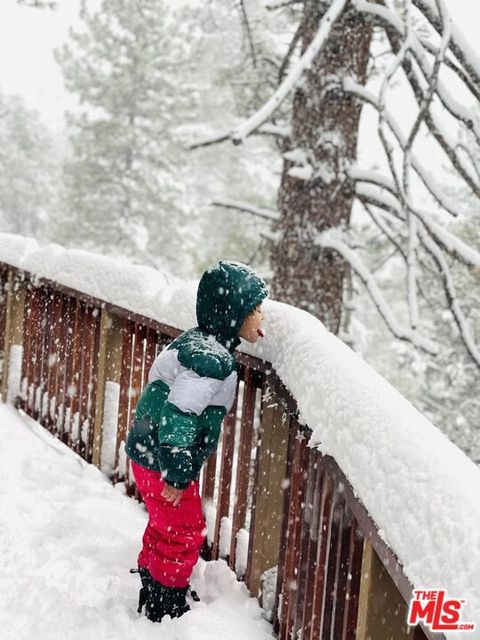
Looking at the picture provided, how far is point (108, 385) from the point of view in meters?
4.38

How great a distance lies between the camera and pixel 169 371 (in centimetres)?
279

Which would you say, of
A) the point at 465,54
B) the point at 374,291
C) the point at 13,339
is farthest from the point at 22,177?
the point at 465,54

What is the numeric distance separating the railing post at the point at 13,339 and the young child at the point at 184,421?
10.2 ft

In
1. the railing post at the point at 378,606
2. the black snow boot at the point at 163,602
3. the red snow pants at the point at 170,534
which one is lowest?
the black snow boot at the point at 163,602

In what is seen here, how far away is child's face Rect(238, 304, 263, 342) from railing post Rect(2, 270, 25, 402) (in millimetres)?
3578

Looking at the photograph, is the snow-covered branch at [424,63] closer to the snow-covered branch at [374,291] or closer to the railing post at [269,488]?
the snow-covered branch at [374,291]

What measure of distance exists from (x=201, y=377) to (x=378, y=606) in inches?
45.2

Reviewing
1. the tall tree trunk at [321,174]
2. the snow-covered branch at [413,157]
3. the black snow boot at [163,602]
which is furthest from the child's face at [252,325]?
the tall tree trunk at [321,174]

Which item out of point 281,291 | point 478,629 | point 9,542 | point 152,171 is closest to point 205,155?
point 152,171

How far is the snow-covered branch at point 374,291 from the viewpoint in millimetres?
5492

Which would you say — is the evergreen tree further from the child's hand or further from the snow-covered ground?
the child's hand

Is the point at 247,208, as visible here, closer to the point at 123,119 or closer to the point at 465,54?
the point at 465,54

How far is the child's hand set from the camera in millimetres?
2666

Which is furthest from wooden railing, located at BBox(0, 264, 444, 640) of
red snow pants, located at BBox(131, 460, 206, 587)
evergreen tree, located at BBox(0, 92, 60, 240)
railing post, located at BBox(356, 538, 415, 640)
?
evergreen tree, located at BBox(0, 92, 60, 240)
